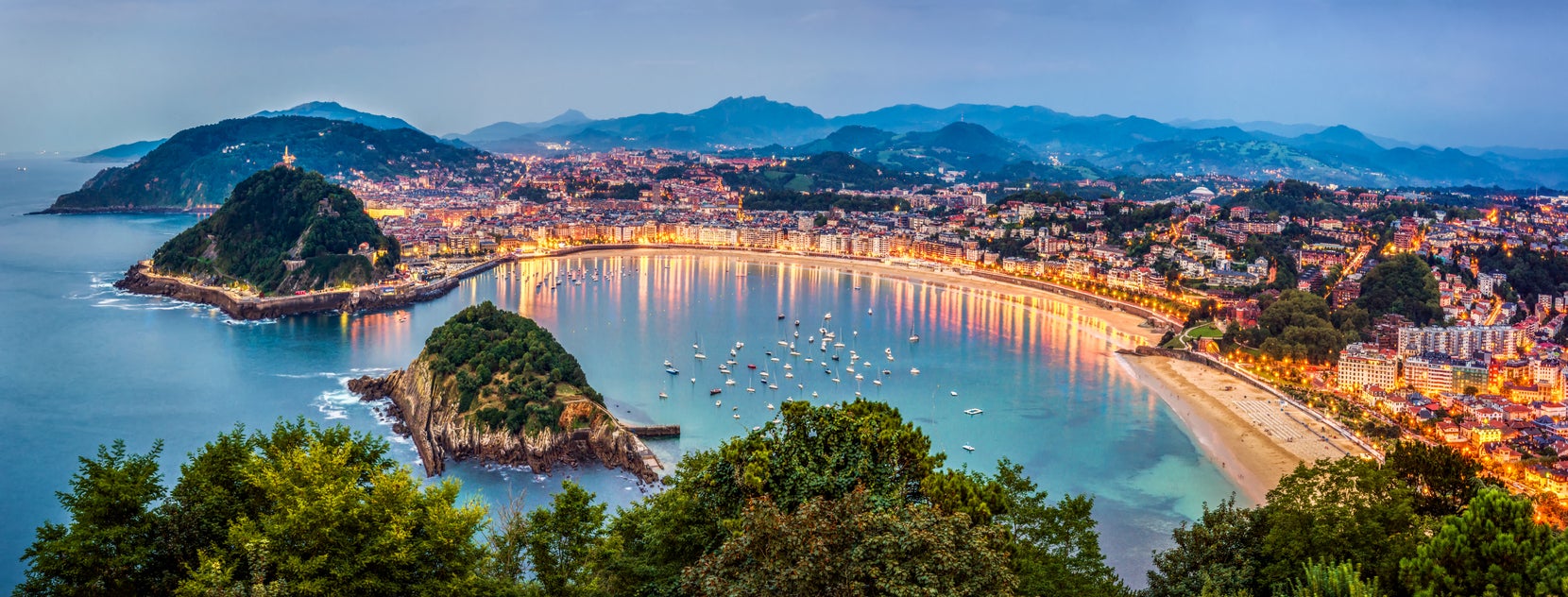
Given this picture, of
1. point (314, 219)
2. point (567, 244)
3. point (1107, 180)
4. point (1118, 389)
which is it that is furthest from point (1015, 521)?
point (1107, 180)

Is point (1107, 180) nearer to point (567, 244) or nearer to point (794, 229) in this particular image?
point (794, 229)

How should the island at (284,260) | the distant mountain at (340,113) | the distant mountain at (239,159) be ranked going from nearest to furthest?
the island at (284,260) < the distant mountain at (239,159) < the distant mountain at (340,113)

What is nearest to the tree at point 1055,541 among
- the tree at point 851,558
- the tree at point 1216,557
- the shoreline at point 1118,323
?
the tree at point 1216,557

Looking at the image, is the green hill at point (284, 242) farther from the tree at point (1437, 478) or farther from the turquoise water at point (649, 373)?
the tree at point (1437, 478)

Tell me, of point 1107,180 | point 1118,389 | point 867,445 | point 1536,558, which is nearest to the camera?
point 1536,558

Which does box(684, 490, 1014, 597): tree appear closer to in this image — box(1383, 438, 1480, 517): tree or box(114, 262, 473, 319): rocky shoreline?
box(1383, 438, 1480, 517): tree

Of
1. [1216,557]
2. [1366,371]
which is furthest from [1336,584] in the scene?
[1366,371]

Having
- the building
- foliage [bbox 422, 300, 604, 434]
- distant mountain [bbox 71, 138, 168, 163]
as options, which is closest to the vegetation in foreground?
foliage [bbox 422, 300, 604, 434]
